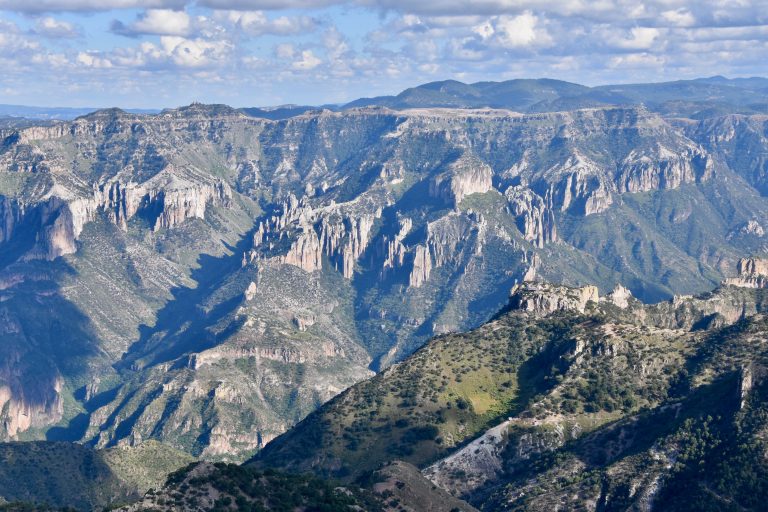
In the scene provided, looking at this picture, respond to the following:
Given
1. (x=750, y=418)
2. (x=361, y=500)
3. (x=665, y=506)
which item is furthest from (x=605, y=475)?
(x=361, y=500)

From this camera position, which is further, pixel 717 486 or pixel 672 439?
pixel 672 439

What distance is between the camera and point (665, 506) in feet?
537

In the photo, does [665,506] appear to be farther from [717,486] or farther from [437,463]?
[437,463]

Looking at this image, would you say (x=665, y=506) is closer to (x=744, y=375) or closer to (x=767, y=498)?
(x=767, y=498)

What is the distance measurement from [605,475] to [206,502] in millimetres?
70552

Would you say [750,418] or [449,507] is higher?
[750,418]

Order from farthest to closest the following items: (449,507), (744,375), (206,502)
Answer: (744,375)
(449,507)
(206,502)

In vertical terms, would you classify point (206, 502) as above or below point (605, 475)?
above

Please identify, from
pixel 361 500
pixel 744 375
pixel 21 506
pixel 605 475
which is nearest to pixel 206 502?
pixel 361 500

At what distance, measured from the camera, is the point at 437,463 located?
7849 inches

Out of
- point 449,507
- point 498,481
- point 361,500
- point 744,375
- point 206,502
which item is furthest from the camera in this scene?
point 498,481

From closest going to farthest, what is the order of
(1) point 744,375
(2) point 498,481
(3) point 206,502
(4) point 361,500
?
(3) point 206,502 < (4) point 361,500 < (1) point 744,375 < (2) point 498,481

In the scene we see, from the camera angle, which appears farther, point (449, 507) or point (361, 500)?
point (449, 507)

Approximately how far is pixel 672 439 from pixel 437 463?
45.9 metres
